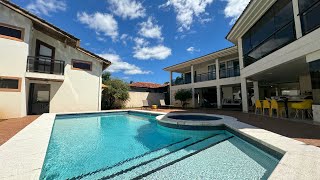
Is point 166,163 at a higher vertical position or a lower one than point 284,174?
lower

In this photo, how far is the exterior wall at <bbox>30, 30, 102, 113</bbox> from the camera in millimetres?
13539

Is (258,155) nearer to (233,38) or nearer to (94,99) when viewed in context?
(233,38)

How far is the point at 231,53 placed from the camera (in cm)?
1612

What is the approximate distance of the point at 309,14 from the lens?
21.5 feet

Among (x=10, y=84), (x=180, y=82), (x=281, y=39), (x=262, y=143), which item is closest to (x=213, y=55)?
(x=180, y=82)

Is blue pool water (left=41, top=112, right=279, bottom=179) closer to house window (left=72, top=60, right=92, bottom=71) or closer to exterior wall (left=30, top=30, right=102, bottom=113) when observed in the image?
exterior wall (left=30, top=30, right=102, bottom=113)

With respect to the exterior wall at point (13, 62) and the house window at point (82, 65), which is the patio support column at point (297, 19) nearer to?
the house window at point (82, 65)

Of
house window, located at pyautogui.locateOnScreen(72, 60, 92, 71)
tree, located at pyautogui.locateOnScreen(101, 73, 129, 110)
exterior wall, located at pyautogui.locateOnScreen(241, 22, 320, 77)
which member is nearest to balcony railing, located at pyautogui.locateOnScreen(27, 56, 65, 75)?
house window, located at pyautogui.locateOnScreen(72, 60, 92, 71)

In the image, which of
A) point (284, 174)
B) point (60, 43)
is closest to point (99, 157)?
point (284, 174)

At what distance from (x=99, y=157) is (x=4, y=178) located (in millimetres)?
2210

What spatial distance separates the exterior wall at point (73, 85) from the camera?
13.5 m

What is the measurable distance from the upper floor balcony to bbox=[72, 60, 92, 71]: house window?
1056 millimetres

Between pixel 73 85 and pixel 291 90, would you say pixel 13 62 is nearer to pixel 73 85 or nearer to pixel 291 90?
pixel 73 85

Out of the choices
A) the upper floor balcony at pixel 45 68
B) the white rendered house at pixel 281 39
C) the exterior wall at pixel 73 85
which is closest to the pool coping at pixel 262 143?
the white rendered house at pixel 281 39
